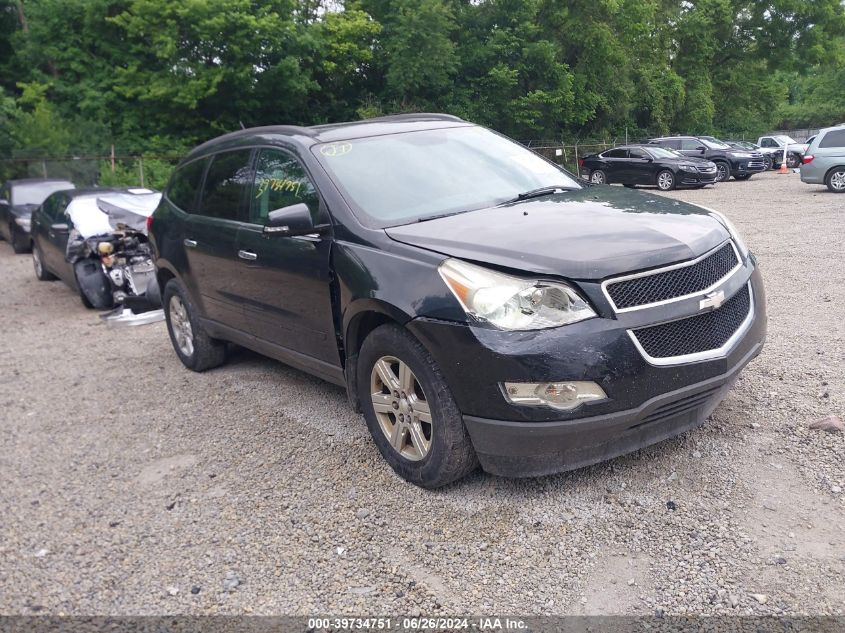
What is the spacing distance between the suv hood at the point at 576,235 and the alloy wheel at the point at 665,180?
2051 cm

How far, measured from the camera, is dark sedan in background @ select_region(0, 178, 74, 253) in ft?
51.1

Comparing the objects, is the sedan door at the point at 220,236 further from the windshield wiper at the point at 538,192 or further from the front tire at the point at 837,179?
the front tire at the point at 837,179

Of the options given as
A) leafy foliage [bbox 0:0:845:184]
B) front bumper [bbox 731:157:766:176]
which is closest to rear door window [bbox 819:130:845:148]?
front bumper [bbox 731:157:766:176]

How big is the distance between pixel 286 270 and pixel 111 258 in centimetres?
577

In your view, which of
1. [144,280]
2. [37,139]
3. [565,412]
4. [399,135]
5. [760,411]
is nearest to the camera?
[565,412]

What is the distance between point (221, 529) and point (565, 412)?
1736mm

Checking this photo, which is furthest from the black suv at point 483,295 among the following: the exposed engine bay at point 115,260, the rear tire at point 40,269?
the rear tire at point 40,269

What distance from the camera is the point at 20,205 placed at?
1606 cm

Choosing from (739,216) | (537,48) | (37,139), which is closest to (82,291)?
(739,216)

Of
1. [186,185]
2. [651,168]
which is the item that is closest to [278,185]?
[186,185]

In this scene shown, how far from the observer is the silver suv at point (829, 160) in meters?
18.3

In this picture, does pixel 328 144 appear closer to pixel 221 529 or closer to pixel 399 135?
pixel 399 135

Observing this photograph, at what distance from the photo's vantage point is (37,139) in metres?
23.1

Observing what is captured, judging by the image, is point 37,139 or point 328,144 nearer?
point 328,144
